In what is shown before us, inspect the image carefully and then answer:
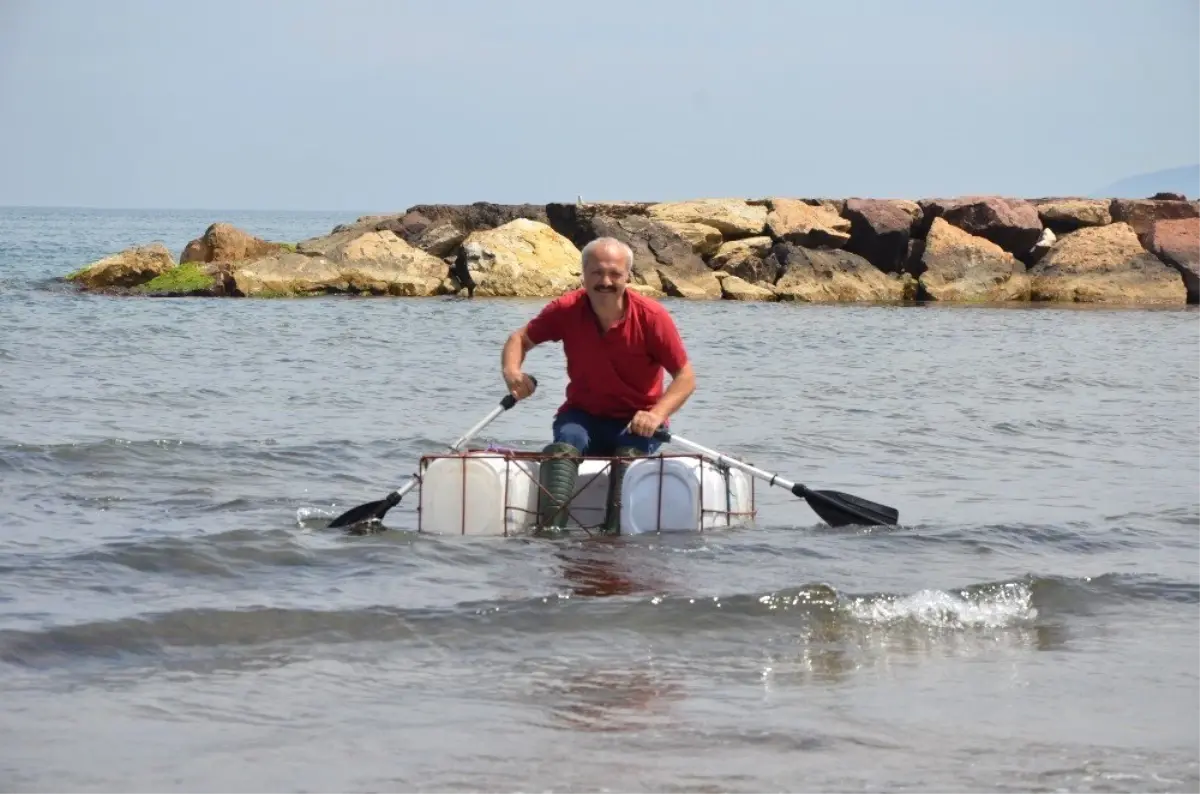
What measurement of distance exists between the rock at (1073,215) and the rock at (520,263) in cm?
1071

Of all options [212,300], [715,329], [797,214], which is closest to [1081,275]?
[797,214]

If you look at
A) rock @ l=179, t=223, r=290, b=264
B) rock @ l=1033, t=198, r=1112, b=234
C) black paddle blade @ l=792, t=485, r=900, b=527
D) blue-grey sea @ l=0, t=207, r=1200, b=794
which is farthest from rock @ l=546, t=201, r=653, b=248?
black paddle blade @ l=792, t=485, r=900, b=527

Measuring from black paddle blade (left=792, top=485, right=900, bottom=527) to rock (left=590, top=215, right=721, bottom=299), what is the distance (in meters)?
23.9

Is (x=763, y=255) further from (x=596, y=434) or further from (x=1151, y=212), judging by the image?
(x=596, y=434)

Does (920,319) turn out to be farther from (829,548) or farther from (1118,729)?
(1118,729)

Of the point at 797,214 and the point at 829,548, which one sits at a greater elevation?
the point at 797,214

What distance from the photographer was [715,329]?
84.8 feet

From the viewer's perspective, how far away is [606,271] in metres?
8.25

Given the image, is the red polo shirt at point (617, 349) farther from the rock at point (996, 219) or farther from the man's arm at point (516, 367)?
the rock at point (996, 219)

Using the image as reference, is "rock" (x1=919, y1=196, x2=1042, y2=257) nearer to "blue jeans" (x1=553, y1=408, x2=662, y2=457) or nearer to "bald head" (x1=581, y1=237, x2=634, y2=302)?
Answer: "blue jeans" (x1=553, y1=408, x2=662, y2=457)

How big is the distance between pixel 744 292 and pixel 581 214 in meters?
4.26

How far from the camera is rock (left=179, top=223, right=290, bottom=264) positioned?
34.5 m

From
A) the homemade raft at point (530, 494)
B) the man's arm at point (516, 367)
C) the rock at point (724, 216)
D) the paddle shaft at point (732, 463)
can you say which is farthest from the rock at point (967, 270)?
the man's arm at point (516, 367)

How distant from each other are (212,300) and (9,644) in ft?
81.4
